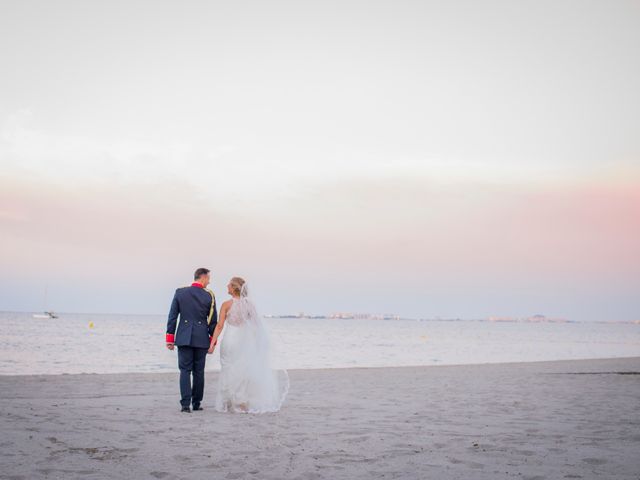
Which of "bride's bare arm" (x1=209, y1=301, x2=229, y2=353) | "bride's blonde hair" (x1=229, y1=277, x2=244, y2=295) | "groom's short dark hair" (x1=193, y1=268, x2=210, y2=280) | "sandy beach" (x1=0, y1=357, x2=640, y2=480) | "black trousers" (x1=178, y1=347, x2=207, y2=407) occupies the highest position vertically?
"groom's short dark hair" (x1=193, y1=268, x2=210, y2=280)

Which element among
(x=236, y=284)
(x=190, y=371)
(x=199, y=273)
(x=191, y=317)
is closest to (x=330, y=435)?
(x=190, y=371)

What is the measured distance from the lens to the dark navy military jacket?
992 cm

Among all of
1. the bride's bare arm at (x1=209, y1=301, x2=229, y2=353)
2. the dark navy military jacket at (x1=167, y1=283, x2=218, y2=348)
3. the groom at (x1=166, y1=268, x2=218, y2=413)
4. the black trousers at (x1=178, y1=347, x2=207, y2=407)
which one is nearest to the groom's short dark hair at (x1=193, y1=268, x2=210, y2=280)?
the groom at (x1=166, y1=268, x2=218, y2=413)

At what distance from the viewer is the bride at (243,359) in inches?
400

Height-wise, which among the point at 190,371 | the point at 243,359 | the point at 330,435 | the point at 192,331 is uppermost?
the point at 192,331

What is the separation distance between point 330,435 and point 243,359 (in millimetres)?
2834

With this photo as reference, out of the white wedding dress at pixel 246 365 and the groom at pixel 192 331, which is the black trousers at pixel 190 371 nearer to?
the groom at pixel 192 331

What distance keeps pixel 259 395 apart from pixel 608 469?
565 centimetres

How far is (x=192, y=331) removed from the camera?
9969mm

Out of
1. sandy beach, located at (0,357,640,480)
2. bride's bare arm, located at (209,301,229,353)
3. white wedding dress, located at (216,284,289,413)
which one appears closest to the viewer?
sandy beach, located at (0,357,640,480)

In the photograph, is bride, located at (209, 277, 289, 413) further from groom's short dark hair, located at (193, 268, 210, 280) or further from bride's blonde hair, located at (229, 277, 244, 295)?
groom's short dark hair, located at (193, 268, 210, 280)

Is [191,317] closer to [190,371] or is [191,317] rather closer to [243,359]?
[190,371]

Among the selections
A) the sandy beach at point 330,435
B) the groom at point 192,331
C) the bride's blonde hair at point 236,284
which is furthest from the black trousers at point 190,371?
the bride's blonde hair at point 236,284

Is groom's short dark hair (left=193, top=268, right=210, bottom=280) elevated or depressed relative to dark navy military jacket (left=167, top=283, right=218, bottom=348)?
elevated
